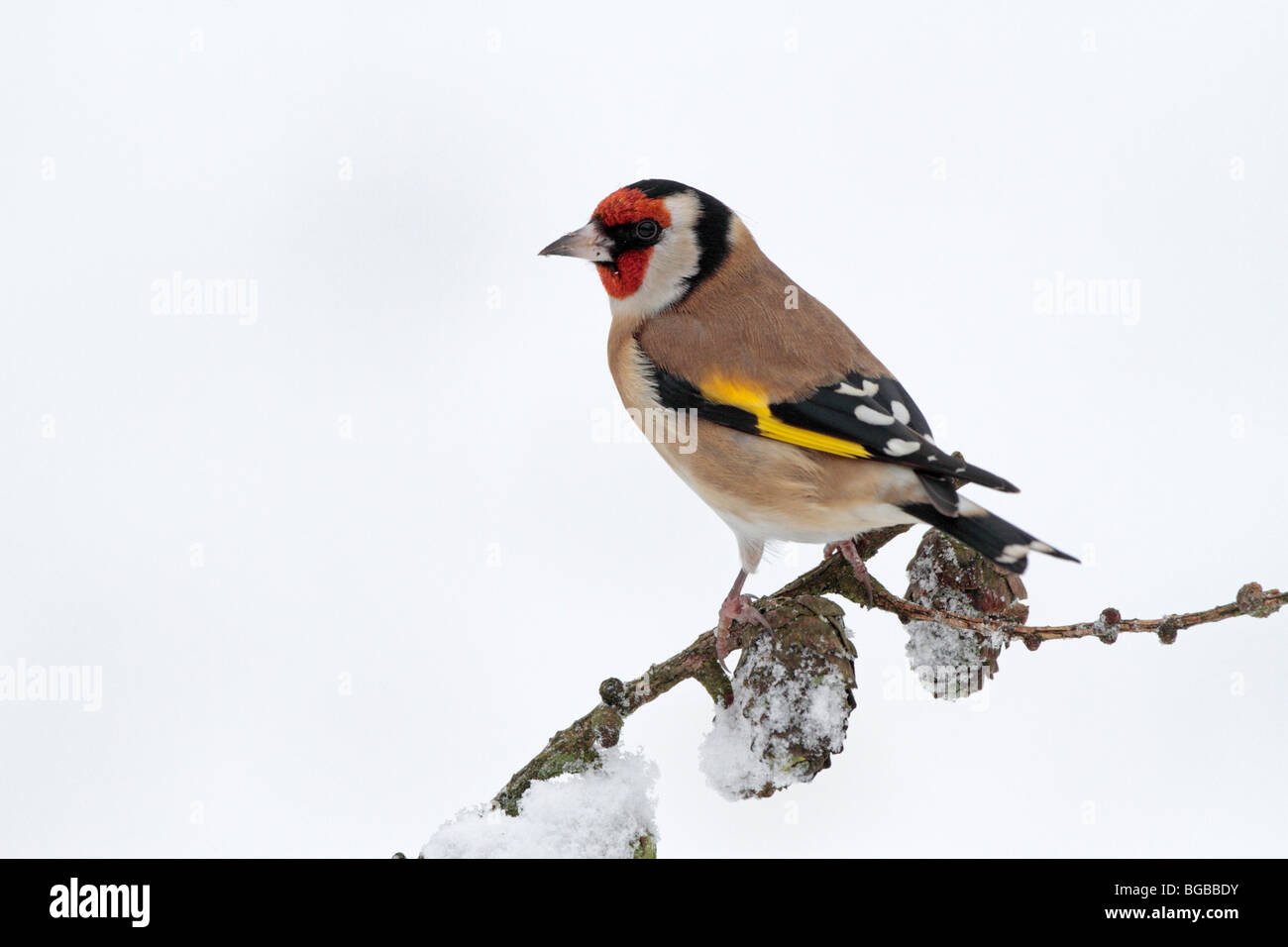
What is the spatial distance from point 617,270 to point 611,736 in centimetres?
115

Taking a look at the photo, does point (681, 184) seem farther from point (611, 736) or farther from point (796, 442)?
point (611, 736)

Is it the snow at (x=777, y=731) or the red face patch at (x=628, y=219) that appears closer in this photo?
the snow at (x=777, y=731)

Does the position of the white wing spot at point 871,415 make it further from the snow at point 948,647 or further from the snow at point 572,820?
the snow at point 572,820

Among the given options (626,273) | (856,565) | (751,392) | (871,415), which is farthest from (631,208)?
(856,565)

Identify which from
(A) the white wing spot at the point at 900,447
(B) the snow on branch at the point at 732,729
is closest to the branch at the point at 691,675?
(B) the snow on branch at the point at 732,729

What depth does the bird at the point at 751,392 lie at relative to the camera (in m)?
1.79

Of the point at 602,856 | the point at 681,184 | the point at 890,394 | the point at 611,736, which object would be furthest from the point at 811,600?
the point at 681,184

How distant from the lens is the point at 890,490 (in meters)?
1.78

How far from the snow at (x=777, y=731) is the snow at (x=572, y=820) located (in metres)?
0.09

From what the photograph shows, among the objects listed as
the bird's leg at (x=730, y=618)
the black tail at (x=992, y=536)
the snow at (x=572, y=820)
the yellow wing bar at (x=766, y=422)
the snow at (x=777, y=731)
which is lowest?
the snow at (x=572, y=820)

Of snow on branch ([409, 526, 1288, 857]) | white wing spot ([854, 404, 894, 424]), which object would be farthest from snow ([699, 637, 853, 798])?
white wing spot ([854, 404, 894, 424])

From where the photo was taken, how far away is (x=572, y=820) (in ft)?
4.24

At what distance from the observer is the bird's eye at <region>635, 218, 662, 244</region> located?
2.17m

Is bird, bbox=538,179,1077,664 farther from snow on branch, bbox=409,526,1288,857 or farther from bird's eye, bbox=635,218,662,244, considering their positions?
snow on branch, bbox=409,526,1288,857
